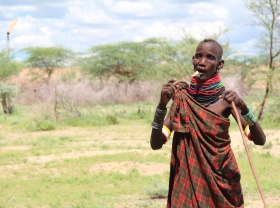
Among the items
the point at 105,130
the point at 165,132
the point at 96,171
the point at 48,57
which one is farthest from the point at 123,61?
the point at 165,132

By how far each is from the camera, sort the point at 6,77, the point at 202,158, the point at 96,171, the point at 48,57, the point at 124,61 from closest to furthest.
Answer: the point at 202,158, the point at 96,171, the point at 6,77, the point at 124,61, the point at 48,57

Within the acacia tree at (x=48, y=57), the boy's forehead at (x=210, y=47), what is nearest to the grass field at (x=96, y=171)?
the boy's forehead at (x=210, y=47)

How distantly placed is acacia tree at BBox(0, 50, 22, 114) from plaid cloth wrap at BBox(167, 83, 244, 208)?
61.7 feet

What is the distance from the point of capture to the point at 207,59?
2.89m

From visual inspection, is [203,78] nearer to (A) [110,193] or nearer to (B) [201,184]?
(B) [201,184]

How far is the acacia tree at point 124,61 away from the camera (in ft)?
88.8

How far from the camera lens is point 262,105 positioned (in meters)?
17.3

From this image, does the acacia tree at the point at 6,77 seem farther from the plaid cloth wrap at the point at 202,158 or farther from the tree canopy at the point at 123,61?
the plaid cloth wrap at the point at 202,158

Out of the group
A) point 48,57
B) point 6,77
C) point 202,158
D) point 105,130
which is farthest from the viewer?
point 48,57

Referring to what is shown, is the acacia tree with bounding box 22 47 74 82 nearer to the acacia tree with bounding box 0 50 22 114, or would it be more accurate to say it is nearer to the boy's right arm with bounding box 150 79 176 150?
the acacia tree with bounding box 0 50 22 114

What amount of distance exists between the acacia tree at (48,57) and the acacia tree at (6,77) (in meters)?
3.31

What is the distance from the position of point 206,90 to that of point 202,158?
39 centimetres

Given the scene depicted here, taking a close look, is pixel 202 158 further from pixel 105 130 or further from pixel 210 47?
pixel 105 130

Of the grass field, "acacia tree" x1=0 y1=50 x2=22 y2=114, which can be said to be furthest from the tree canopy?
the grass field
